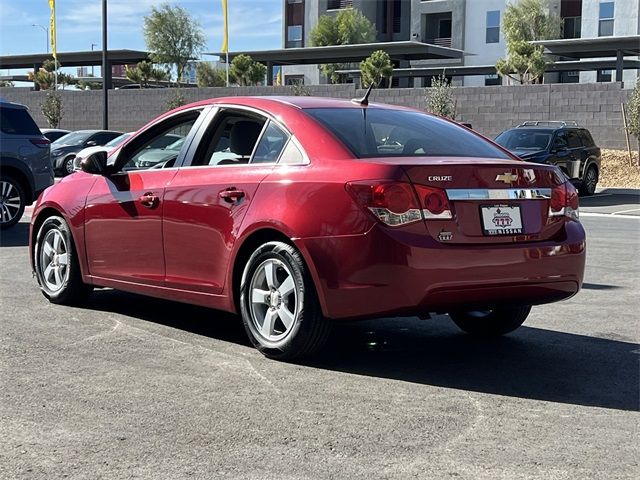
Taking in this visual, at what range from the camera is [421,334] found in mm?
6652

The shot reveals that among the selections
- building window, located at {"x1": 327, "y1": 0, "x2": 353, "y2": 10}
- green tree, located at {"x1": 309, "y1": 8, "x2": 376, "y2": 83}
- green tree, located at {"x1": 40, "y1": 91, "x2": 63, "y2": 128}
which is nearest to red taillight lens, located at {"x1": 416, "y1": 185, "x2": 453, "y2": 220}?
green tree, located at {"x1": 40, "y1": 91, "x2": 63, "y2": 128}

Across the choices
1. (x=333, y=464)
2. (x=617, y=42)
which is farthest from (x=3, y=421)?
(x=617, y=42)

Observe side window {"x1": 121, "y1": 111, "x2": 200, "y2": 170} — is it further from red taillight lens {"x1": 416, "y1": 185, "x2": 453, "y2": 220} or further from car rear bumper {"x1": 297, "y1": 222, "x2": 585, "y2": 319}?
red taillight lens {"x1": 416, "y1": 185, "x2": 453, "y2": 220}

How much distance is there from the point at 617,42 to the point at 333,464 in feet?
141

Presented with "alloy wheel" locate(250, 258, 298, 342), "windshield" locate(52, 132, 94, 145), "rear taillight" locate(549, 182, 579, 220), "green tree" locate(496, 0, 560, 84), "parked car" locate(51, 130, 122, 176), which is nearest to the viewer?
"alloy wheel" locate(250, 258, 298, 342)

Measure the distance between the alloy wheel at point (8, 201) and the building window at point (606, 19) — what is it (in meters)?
46.8

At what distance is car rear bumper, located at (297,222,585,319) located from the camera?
5137 mm

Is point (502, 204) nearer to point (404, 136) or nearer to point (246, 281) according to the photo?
point (404, 136)

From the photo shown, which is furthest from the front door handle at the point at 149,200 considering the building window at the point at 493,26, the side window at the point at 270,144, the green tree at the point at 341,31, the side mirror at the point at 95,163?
the green tree at the point at 341,31

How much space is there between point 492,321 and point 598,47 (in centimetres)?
4148

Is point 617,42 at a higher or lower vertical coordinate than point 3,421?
higher

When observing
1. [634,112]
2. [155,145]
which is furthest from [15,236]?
[634,112]

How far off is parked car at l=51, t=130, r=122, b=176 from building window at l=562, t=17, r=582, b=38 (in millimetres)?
37471

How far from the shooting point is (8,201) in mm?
13625
